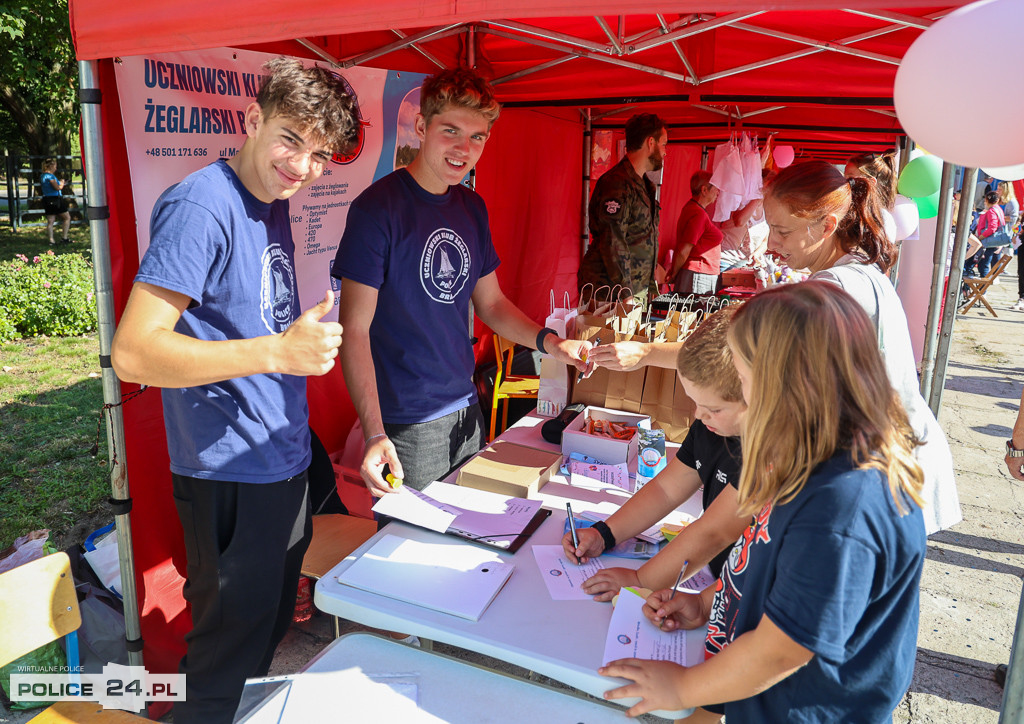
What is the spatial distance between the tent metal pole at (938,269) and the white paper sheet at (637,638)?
9.99 feet

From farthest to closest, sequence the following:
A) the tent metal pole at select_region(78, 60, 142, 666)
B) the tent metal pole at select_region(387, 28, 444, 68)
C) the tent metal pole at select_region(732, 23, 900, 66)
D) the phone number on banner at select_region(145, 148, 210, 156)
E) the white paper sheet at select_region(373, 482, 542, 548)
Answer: the tent metal pole at select_region(387, 28, 444, 68) < the tent metal pole at select_region(732, 23, 900, 66) < the phone number on banner at select_region(145, 148, 210, 156) < the tent metal pole at select_region(78, 60, 142, 666) < the white paper sheet at select_region(373, 482, 542, 548)

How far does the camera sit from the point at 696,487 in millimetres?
1780

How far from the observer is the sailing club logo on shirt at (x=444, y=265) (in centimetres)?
217

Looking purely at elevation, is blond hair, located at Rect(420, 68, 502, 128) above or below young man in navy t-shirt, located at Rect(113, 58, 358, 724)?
above

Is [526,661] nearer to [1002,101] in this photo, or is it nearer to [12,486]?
[1002,101]

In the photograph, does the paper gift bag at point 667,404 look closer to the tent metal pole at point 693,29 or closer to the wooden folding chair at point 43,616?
the tent metal pole at point 693,29

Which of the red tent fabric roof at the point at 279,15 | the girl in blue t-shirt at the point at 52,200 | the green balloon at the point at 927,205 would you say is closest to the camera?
the red tent fabric roof at the point at 279,15

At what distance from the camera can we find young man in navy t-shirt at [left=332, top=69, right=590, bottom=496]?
203 centimetres

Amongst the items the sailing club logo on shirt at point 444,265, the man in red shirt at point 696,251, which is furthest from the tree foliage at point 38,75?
the man in red shirt at point 696,251

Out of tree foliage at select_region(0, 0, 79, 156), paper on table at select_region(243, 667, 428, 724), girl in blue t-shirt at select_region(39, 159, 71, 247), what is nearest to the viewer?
paper on table at select_region(243, 667, 428, 724)

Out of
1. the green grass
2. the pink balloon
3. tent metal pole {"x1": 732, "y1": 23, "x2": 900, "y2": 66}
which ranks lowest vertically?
the green grass

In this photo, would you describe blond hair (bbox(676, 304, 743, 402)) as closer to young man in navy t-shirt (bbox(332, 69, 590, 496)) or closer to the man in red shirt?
young man in navy t-shirt (bbox(332, 69, 590, 496))

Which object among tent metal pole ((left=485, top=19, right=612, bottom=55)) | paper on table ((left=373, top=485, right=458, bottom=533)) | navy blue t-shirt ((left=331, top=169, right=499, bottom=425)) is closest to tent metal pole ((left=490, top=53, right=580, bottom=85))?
tent metal pole ((left=485, top=19, right=612, bottom=55))

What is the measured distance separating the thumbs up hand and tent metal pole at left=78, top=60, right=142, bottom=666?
0.82 meters
